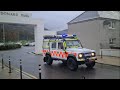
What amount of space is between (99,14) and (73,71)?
12.2 metres

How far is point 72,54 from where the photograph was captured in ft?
39.7

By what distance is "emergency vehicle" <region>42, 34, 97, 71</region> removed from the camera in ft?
38.9

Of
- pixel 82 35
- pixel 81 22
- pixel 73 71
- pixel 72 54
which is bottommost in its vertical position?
pixel 73 71

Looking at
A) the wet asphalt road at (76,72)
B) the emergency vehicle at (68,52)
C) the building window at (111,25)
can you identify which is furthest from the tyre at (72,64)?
the building window at (111,25)

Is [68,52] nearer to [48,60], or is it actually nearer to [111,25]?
[48,60]

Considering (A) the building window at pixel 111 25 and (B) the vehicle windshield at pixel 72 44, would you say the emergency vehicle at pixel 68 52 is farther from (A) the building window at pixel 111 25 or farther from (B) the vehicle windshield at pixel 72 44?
(A) the building window at pixel 111 25

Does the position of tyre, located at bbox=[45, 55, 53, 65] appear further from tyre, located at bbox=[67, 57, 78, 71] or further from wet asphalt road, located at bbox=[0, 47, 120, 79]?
tyre, located at bbox=[67, 57, 78, 71]

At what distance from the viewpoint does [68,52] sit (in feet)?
41.0

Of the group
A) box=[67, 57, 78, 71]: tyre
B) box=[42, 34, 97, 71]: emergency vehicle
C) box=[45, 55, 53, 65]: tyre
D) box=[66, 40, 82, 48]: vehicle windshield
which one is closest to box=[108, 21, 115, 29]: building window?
box=[42, 34, 97, 71]: emergency vehicle

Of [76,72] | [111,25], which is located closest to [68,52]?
[76,72]
